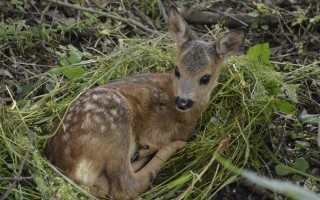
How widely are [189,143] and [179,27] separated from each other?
1006 millimetres

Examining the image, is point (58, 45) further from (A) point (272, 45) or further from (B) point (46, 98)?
(A) point (272, 45)

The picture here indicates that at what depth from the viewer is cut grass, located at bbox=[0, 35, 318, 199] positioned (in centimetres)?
386

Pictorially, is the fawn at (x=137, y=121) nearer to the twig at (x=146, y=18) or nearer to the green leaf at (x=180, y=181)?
the green leaf at (x=180, y=181)

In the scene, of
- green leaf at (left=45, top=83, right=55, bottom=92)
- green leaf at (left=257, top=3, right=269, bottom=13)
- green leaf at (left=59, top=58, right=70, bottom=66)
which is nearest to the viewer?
green leaf at (left=45, top=83, right=55, bottom=92)

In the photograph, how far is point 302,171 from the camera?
442 cm

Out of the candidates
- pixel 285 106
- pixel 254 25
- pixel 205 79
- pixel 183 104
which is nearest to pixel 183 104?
pixel 183 104

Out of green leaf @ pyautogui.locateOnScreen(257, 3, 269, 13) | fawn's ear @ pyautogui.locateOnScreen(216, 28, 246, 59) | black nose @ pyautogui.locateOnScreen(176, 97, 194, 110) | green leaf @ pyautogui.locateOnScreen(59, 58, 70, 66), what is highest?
fawn's ear @ pyautogui.locateOnScreen(216, 28, 246, 59)

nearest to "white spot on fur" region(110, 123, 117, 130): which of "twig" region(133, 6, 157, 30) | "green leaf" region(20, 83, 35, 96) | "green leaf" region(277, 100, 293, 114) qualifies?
"green leaf" region(20, 83, 35, 96)

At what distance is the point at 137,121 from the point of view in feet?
14.5

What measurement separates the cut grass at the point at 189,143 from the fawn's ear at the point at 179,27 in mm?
466

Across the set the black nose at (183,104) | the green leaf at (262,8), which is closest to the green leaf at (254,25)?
the green leaf at (262,8)

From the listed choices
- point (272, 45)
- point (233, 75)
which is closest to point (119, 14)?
point (272, 45)

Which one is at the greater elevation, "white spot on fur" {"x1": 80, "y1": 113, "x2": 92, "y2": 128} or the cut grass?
"white spot on fur" {"x1": 80, "y1": 113, "x2": 92, "y2": 128}

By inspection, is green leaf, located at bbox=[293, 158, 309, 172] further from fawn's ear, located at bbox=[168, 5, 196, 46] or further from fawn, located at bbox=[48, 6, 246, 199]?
fawn's ear, located at bbox=[168, 5, 196, 46]
